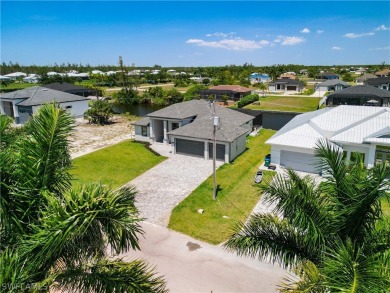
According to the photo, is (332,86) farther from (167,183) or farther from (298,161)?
(167,183)

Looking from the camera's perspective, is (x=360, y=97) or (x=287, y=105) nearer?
(x=360, y=97)

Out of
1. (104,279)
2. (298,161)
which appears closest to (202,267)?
(104,279)

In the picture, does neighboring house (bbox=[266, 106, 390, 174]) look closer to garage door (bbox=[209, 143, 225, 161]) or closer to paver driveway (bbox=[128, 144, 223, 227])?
garage door (bbox=[209, 143, 225, 161])

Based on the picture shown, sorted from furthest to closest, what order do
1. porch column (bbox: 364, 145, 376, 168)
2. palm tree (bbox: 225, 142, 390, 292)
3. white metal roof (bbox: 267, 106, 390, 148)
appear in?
white metal roof (bbox: 267, 106, 390, 148), porch column (bbox: 364, 145, 376, 168), palm tree (bbox: 225, 142, 390, 292)

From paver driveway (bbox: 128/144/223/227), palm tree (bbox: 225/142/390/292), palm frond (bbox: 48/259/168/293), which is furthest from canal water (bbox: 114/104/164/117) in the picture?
palm frond (bbox: 48/259/168/293)

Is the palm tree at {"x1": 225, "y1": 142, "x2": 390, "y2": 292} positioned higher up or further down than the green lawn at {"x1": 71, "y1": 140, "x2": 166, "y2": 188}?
higher up
